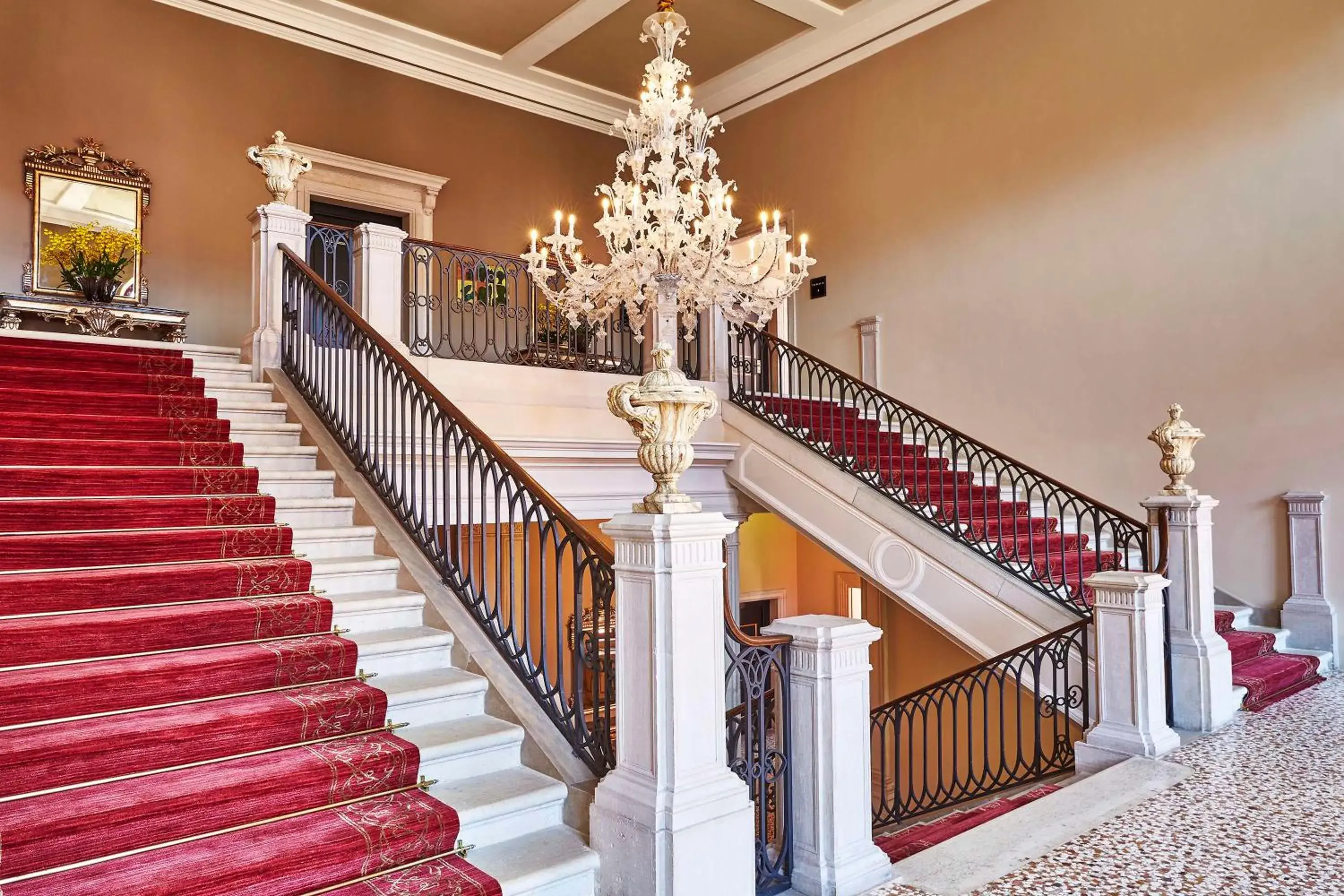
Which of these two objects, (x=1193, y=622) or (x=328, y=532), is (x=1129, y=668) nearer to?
(x=1193, y=622)

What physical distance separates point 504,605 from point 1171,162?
22.8 ft

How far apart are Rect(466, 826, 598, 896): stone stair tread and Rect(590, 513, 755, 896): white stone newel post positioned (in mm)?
83

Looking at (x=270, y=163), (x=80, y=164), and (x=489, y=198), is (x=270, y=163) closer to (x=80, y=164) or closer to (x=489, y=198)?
(x=80, y=164)

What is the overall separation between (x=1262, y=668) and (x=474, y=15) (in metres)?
8.68

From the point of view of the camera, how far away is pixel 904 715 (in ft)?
30.2

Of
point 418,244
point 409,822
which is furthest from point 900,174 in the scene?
point 409,822

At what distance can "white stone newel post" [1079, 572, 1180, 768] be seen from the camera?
470 cm

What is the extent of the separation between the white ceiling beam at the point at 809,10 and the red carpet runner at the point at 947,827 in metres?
7.40

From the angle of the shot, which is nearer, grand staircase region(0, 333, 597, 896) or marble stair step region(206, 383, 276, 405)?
grand staircase region(0, 333, 597, 896)

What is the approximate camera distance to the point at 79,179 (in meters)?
7.67

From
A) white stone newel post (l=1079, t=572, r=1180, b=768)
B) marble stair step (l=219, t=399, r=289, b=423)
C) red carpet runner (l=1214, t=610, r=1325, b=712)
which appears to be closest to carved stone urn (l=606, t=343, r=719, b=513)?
white stone newel post (l=1079, t=572, r=1180, b=768)

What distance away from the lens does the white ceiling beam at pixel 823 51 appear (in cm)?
895

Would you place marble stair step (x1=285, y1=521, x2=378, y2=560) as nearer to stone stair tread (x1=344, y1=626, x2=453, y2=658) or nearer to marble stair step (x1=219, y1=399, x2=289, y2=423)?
stone stair tread (x1=344, y1=626, x2=453, y2=658)

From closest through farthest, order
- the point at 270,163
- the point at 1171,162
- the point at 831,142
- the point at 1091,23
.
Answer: the point at 270,163
the point at 1171,162
the point at 1091,23
the point at 831,142
